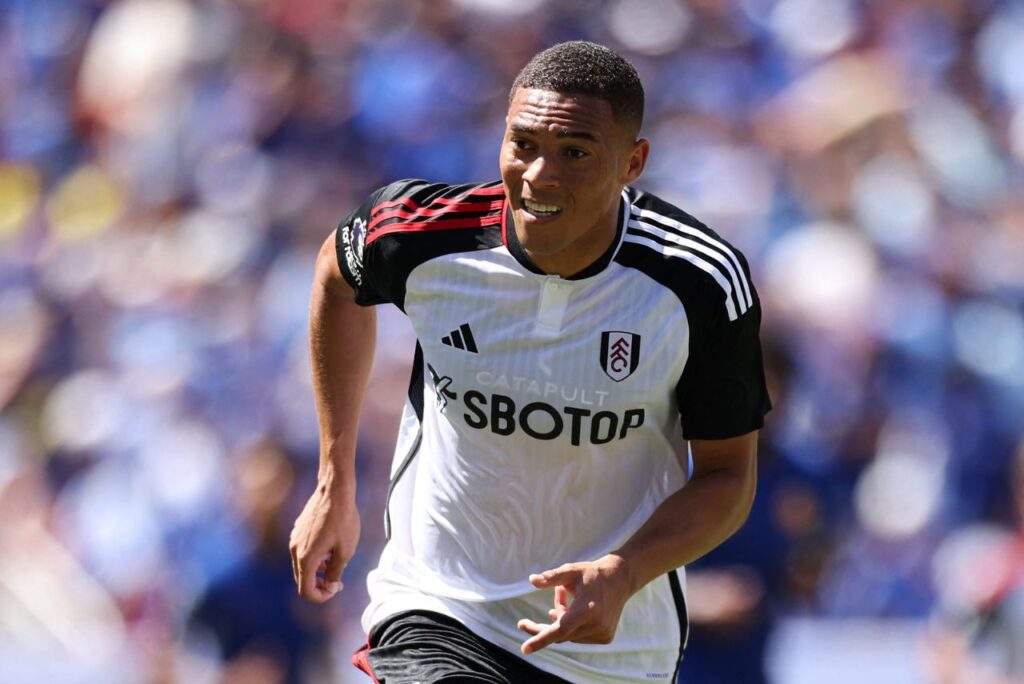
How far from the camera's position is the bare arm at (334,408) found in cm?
353

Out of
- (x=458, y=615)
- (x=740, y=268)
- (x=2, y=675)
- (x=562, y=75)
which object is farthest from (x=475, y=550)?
(x=2, y=675)

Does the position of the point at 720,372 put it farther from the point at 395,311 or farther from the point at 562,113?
the point at 395,311

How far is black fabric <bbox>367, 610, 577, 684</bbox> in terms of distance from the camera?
3.15m

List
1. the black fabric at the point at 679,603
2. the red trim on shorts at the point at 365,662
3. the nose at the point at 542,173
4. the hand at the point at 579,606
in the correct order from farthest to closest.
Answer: the black fabric at the point at 679,603
the red trim on shorts at the point at 365,662
the nose at the point at 542,173
the hand at the point at 579,606

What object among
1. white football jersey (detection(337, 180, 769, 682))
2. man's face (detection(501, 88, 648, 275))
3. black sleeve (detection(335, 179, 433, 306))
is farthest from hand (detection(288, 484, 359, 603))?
man's face (detection(501, 88, 648, 275))

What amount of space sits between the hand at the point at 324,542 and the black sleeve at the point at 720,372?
3.04 ft

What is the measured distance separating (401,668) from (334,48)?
4.11 metres

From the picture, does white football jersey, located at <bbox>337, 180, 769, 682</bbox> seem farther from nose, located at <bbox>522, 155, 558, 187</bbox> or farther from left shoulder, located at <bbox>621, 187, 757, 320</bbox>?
nose, located at <bbox>522, 155, 558, 187</bbox>

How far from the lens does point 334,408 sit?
3.72m

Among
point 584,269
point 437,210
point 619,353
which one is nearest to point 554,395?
point 619,353

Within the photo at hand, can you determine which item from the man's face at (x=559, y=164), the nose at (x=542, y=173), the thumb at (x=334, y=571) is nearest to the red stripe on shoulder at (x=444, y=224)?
the man's face at (x=559, y=164)

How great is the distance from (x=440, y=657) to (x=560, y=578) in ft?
1.99

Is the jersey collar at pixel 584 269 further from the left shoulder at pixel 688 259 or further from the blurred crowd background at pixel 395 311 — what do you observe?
the blurred crowd background at pixel 395 311

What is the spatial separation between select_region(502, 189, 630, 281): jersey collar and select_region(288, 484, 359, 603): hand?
797 mm
